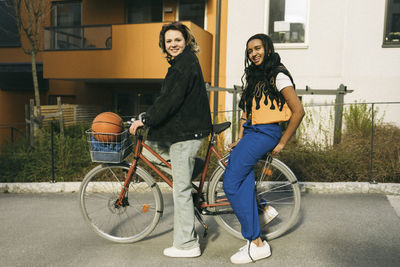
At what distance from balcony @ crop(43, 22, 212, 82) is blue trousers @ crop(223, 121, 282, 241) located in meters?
7.01

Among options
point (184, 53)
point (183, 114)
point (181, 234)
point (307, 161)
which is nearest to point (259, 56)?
point (184, 53)

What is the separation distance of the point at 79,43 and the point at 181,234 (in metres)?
10.2

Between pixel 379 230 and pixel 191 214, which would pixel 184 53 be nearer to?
pixel 191 214

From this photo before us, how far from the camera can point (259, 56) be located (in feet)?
9.62

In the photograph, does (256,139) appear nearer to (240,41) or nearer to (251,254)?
(251,254)

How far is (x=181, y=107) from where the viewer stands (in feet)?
9.63

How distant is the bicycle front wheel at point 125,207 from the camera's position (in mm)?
3271

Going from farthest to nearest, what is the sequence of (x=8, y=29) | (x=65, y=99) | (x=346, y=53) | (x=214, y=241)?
(x=8, y=29) → (x=65, y=99) → (x=346, y=53) → (x=214, y=241)

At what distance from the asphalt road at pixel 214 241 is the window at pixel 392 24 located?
6.46m

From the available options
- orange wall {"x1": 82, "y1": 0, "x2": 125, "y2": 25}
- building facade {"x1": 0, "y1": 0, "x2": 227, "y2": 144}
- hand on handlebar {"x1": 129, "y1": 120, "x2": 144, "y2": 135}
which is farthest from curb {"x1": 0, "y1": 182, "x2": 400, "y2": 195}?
orange wall {"x1": 82, "y1": 0, "x2": 125, "y2": 25}

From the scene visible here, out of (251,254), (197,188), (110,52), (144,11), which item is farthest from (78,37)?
(251,254)

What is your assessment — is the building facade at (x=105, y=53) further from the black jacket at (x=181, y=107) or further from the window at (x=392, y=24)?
the black jacket at (x=181, y=107)

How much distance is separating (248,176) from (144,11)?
1046 centimetres

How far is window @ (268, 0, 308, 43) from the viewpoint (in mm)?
10031
